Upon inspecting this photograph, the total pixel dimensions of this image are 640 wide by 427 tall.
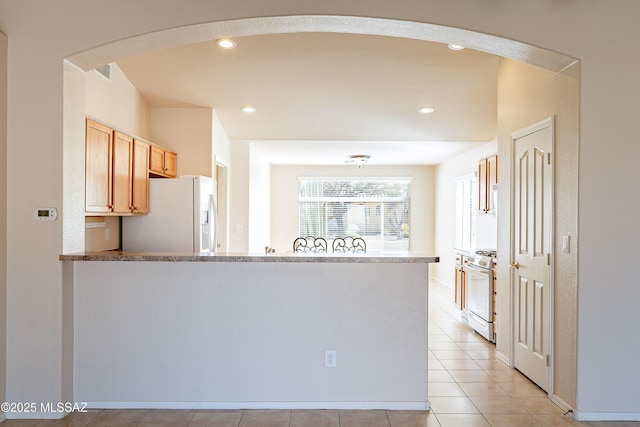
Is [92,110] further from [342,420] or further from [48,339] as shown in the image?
[342,420]

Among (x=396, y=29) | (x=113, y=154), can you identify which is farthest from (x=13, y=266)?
(x=396, y=29)

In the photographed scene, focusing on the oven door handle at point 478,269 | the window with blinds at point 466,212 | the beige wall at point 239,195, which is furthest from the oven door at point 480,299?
the beige wall at point 239,195

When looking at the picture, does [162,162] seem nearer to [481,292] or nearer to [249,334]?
[249,334]

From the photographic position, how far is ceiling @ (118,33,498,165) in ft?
13.5

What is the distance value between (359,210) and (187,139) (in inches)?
208

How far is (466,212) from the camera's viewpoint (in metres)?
7.72

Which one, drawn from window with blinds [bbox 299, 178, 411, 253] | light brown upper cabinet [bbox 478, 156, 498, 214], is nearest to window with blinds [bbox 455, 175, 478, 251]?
light brown upper cabinet [bbox 478, 156, 498, 214]

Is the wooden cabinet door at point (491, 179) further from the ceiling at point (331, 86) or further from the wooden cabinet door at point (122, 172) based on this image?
the wooden cabinet door at point (122, 172)

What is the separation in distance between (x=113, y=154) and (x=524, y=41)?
3.13 m

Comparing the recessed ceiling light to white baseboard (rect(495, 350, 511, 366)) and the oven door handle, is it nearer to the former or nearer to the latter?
the oven door handle

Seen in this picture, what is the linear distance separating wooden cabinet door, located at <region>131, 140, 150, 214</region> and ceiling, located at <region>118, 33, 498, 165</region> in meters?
0.80

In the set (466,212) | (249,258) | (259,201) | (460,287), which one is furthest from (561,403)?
(259,201)

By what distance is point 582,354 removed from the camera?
9.51 ft

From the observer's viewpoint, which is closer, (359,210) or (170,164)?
(170,164)
